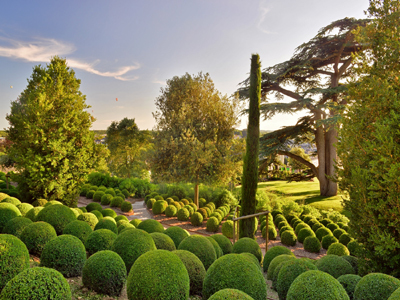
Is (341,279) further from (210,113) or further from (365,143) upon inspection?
(210,113)

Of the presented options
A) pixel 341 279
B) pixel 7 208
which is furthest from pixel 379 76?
pixel 7 208

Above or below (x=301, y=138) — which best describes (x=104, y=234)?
below

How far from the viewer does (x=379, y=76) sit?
663 centimetres

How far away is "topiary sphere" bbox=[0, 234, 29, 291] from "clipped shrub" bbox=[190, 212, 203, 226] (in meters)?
→ 10.7

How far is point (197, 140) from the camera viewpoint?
16547 millimetres

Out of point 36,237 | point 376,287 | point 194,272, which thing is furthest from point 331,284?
point 36,237

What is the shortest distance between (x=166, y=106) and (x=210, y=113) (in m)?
4.24

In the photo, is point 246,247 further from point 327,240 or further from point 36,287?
point 327,240

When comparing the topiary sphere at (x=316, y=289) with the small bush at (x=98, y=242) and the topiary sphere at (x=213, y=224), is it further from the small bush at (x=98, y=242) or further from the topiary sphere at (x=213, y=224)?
the topiary sphere at (x=213, y=224)

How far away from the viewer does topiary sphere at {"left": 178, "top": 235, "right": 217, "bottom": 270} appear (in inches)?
245

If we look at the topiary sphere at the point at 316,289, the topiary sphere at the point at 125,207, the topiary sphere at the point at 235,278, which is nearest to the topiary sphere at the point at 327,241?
the topiary sphere at the point at 316,289

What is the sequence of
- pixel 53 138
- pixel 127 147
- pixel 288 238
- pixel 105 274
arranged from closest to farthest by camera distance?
pixel 105 274 < pixel 288 238 < pixel 53 138 < pixel 127 147

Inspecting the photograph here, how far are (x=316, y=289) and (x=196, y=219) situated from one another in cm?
1119

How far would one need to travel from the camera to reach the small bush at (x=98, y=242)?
655 centimetres
